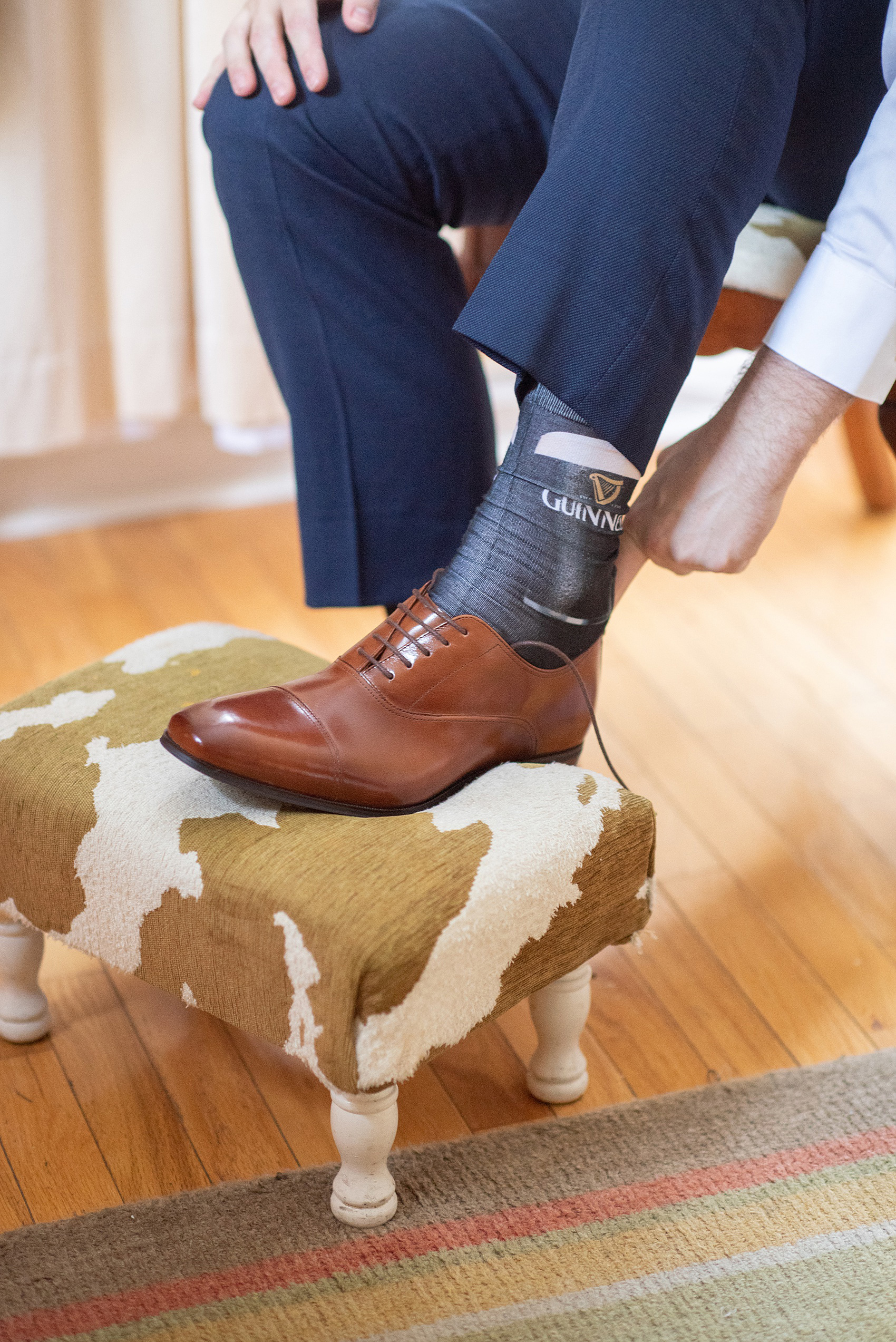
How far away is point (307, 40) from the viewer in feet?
3.09

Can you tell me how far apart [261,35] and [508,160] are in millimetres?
202

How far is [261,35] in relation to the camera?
95cm

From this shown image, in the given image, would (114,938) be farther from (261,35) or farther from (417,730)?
(261,35)

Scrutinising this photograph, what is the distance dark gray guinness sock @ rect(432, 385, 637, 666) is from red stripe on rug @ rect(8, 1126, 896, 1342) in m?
0.33

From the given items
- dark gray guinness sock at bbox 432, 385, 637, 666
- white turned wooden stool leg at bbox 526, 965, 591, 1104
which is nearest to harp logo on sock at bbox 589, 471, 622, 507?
dark gray guinness sock at bbox 432, 385, 637, 666

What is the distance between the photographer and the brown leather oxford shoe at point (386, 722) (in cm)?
73

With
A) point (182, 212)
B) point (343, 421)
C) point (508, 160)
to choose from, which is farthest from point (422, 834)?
point (182, 212)

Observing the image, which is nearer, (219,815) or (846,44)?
(219,815)

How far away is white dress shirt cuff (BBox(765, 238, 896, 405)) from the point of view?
2.67 feet

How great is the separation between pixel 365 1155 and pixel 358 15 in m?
0.79

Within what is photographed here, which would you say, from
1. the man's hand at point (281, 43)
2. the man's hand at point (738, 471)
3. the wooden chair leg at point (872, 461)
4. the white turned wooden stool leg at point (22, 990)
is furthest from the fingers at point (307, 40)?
the wooden chair leg at point (872, 461)

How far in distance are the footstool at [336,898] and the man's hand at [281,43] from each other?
1.49 ft

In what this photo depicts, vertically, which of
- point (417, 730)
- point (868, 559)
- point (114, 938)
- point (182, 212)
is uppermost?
point (182, 212)

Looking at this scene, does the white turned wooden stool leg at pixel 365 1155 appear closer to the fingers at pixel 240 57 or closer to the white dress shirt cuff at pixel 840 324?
the white dress shirt cuff at pixel 840 324
